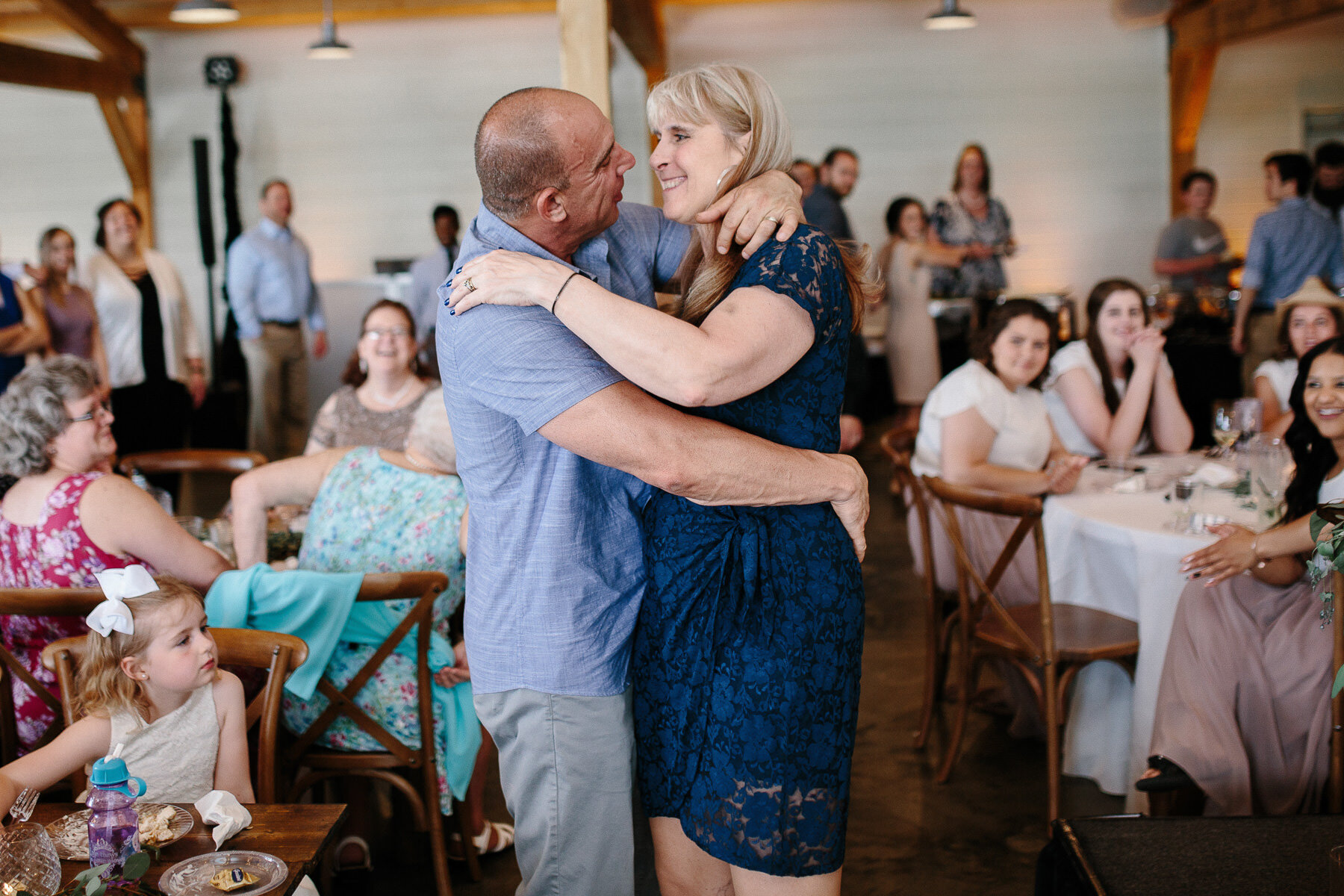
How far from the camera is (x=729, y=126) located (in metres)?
1.61

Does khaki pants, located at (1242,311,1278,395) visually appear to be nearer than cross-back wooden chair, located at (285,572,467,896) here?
No

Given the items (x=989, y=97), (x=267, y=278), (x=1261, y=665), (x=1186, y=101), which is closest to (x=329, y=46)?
(x=267, y=278)

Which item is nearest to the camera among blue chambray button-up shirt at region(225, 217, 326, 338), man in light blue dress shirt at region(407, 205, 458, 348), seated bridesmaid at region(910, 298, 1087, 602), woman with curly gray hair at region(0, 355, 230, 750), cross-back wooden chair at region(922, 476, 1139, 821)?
woman with curly gray hair at region(0, 355, 230, 750)

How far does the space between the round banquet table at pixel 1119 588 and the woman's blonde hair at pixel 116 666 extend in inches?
88.1

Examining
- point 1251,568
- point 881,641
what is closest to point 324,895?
point 1251,568

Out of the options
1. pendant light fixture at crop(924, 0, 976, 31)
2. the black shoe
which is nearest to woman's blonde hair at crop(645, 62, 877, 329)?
the black shoe

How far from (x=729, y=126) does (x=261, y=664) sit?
1328mm

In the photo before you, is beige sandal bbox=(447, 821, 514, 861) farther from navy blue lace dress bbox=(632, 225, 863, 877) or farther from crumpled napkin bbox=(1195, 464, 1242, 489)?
crumpled napkin bbox=(1195, 464, 1242, 489)

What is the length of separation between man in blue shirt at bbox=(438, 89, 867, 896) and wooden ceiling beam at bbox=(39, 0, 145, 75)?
8.79 m

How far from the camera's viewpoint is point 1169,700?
8.66 feet

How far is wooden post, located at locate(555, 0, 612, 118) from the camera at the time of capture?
14.7 feet

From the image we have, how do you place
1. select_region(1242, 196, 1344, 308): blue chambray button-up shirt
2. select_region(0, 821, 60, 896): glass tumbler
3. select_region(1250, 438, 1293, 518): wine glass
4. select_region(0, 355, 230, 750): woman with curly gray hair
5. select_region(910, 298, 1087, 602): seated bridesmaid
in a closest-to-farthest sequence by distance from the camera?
select_region(0, 821, 60, 896): glass tumbler → select_region(0, 355, 230, 750): woman with curly gray hair → select_region(1250, 438, 1293, 518): wine glass → select_region(910, 298, 1087, 602): seated bridesmaid → select_region(1242, 196, 1344, 308): blue chambray button-up shirt

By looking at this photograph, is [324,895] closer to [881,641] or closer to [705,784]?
[705,784]

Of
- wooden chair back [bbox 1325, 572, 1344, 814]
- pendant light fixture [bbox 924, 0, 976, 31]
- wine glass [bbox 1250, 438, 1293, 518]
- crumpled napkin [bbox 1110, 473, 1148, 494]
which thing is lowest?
wooden chair back [bbox 1325, 572, 1344, 814]
